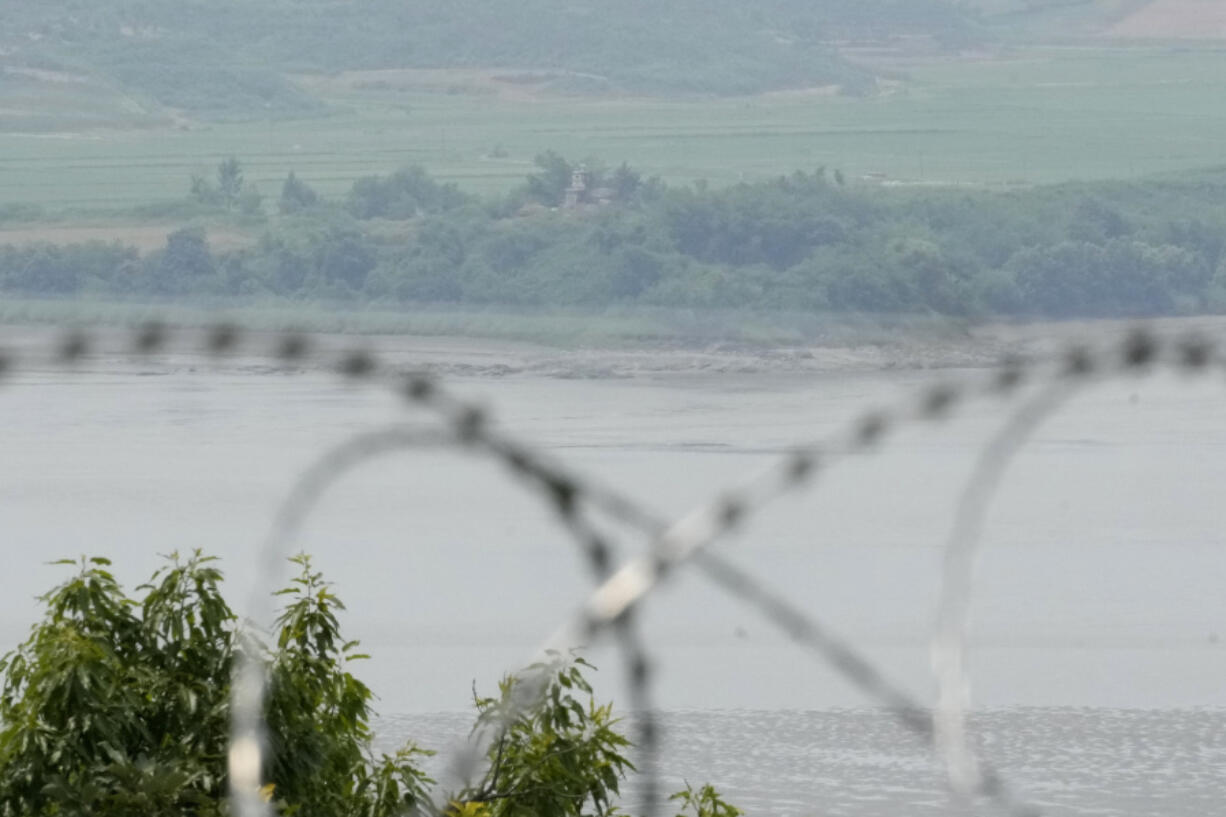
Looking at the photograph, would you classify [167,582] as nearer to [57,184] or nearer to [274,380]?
[274,380]

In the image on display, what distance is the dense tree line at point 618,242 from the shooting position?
65.2 feet

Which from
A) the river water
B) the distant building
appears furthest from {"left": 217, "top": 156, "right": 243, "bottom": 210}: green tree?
the river water

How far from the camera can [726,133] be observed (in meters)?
34.1

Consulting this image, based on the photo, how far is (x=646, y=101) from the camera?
33.4 m

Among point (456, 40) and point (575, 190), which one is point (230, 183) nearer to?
point (575, 190)

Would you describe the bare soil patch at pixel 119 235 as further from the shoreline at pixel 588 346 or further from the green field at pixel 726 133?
the shoreline at pixel 588 346

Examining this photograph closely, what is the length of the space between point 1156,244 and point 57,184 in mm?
15004

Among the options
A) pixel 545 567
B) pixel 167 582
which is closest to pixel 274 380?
pixel 545 567

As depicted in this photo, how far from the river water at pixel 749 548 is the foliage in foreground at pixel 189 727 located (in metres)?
4.58

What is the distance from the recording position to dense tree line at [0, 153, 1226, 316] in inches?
782

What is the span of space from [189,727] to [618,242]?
20563mm

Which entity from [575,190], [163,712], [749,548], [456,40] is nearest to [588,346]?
[749,548]

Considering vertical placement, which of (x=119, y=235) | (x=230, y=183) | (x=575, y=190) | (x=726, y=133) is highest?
(x=726, y=133)

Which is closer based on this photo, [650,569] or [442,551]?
[650,569]
